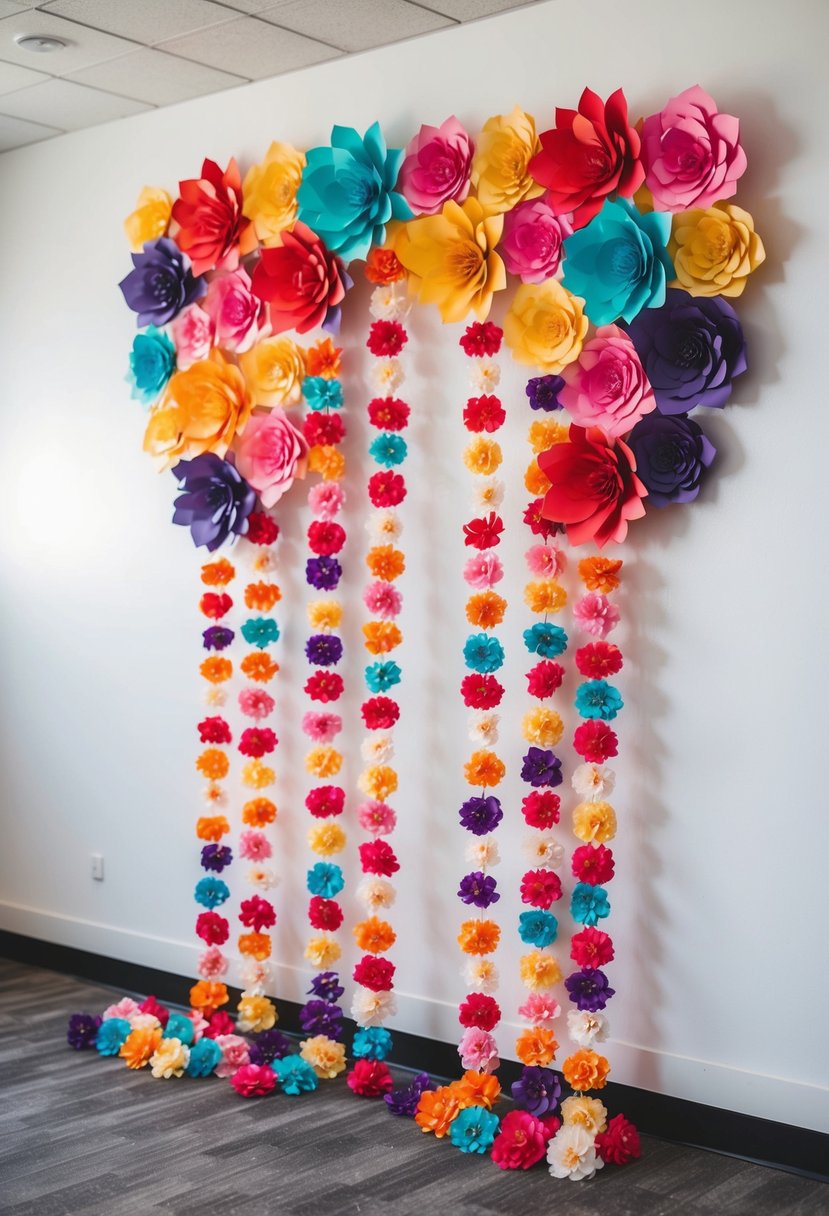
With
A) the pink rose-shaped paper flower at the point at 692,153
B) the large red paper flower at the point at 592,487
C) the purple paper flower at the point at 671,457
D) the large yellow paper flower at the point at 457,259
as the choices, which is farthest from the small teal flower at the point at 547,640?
the pink rose-shaped paper flower at the point at 692,153

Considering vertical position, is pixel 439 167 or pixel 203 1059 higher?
pixel 439 167

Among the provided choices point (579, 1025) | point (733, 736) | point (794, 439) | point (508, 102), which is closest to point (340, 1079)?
point (579, 1025)

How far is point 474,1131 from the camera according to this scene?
10.3 feet

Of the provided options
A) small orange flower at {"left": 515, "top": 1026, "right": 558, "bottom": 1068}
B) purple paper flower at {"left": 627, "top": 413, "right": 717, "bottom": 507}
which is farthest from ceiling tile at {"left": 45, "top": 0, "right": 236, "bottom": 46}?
small orange flower at {"left": 515, "top": 1026, "right": 558, "bottom": 1068}

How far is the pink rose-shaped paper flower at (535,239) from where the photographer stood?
3.21 m

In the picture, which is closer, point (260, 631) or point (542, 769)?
point (542, 769)

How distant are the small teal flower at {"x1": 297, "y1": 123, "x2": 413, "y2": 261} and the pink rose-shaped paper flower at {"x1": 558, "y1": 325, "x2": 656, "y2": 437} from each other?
669mm

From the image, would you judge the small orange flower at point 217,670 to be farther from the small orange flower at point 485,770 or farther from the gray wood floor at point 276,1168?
the gray wood floor at point 276,1168

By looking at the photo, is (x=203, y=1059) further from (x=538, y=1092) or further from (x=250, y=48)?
(x=250, y=48)

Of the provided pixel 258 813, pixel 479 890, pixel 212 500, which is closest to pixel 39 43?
pixel 212 500

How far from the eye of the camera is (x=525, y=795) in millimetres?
3391

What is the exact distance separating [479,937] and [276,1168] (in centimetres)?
70

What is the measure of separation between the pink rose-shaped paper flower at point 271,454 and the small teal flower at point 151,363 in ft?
1.20

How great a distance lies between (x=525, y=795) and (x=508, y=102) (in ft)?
5.67
